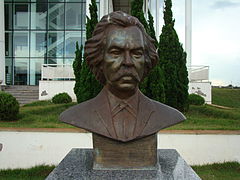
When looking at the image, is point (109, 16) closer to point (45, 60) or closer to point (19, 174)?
point (19, 174)

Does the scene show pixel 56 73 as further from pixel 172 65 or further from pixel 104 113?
pixel 104 113

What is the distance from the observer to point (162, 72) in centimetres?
839

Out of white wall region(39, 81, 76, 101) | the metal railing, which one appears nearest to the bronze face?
white wall region(39, 81, 76, 101)

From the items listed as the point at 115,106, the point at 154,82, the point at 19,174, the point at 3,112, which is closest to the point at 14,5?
the point at 3,112

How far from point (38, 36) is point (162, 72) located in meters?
11.6

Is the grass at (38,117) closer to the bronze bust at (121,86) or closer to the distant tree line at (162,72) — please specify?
the distant tree line at (162,72)

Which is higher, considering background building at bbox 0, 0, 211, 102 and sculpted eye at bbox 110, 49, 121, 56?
background building at bbox 0, 0, 211, 102

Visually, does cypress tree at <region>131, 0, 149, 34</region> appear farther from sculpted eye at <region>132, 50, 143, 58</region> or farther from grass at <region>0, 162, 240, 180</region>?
sculpted eye at <region>132, 50, 143, 58</region>

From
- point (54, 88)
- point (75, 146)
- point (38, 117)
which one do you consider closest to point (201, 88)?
point (54, 88)

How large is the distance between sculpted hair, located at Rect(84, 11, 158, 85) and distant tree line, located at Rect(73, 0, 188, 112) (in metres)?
4.84

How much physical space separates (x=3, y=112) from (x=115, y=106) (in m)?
5.90

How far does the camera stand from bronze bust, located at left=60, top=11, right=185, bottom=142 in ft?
9.18

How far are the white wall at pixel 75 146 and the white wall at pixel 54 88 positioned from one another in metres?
7.15

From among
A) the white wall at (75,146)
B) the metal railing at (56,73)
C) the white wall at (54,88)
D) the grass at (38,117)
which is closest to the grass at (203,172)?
the white wall at (75,146)
